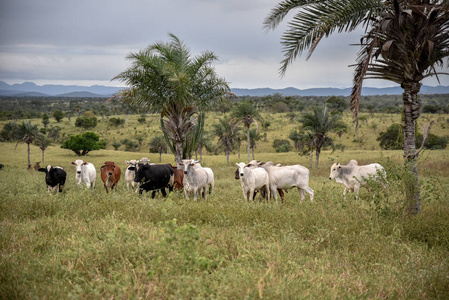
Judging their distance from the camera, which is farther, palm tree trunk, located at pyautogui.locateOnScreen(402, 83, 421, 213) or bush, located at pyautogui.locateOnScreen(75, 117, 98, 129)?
bush, located at pyautogui.locateOnScreen(75, 117, 98, 129)

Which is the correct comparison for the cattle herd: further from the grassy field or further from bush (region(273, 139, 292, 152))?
bush (region(273, 139, 292, 152))

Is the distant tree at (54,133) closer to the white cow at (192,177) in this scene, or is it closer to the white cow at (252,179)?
the white cow at (192,177)

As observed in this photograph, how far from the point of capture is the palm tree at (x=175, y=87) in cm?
1688

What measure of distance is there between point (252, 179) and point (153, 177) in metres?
3.98

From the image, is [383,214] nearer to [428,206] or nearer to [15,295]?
[428,206]

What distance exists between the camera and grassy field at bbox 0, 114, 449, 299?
493 centimetres

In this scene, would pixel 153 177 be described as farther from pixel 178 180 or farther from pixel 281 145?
pixel 281 145

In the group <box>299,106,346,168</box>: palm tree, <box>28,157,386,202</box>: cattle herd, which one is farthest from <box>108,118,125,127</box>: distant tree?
<box>28,157,386,202</box>: cattle herd

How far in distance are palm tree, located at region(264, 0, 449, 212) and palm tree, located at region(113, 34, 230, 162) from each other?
793cm

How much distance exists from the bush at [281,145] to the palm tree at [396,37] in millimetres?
52388

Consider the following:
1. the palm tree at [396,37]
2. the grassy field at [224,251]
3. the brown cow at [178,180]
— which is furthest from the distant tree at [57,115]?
the palm tree at [396,37]

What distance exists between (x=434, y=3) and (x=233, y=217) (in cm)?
741

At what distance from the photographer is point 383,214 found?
8625mm

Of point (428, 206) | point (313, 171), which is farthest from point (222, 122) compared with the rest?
point (428, 206)
